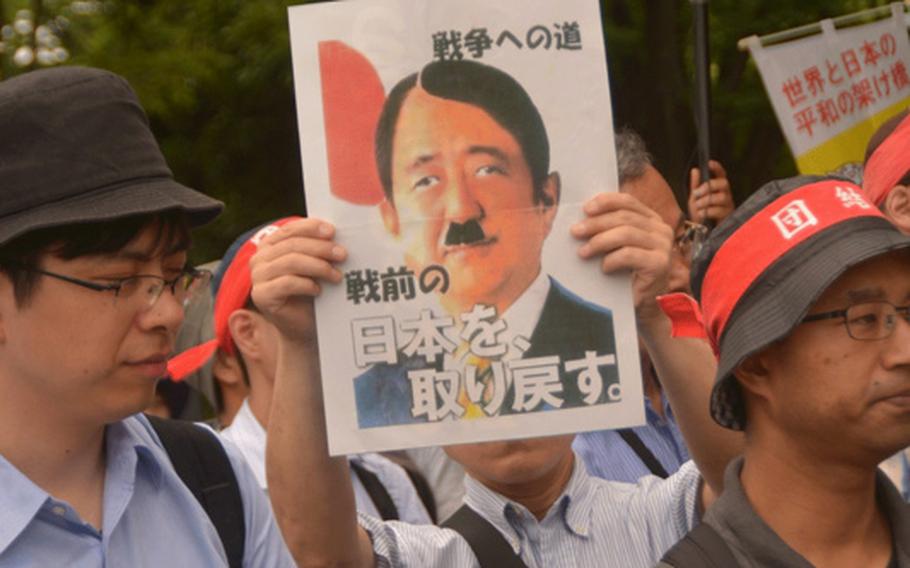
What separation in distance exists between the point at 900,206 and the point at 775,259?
93cm

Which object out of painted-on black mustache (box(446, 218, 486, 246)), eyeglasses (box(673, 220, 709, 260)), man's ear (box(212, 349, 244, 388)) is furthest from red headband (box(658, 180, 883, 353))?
man's ear (box(212, 349, 244, 388))

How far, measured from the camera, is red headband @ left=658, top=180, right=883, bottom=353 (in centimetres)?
274

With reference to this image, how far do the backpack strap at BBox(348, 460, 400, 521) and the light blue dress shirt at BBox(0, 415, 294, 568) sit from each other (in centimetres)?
125

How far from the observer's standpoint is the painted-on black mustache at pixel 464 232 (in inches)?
Result: 109

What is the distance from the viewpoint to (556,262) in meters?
2.75

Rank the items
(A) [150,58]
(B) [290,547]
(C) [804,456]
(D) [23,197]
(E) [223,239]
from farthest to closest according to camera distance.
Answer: (E) [223,239]
(A) [150,58]
(B) [290,547]
(C) [804,456]
(D) [23,197]

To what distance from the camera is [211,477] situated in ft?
9.03

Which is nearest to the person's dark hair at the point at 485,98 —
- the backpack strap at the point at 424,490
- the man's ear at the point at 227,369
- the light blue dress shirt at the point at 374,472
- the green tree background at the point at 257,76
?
the light blue dress shirt at the point at 374,472

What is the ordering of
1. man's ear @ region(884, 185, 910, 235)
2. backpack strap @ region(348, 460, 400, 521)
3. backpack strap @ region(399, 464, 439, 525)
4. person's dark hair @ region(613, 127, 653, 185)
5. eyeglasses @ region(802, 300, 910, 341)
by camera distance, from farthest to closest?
1. person's dark hair @ region(613, 127, 653, 185)
2. backpack strap @ region(399, 464, 439, 525)
3. backpack strap @ region(348, 460, 400, 521)
4. man's ear @ region(884, 185, 910, 235)
5. eyeglasses @ region(802, 300, 910, 341)

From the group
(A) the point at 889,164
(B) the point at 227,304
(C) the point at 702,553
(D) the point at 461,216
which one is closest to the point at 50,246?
(D) the point at 461,216

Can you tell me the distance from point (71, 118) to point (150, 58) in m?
5.02

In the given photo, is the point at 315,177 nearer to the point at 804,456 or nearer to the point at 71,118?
the point at 71,118

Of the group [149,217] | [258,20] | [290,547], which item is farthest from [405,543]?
[258,20]

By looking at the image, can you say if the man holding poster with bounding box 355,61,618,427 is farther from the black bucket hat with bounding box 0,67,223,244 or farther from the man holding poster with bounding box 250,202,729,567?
the black bucket hat with bounding box 0,67,223,244
